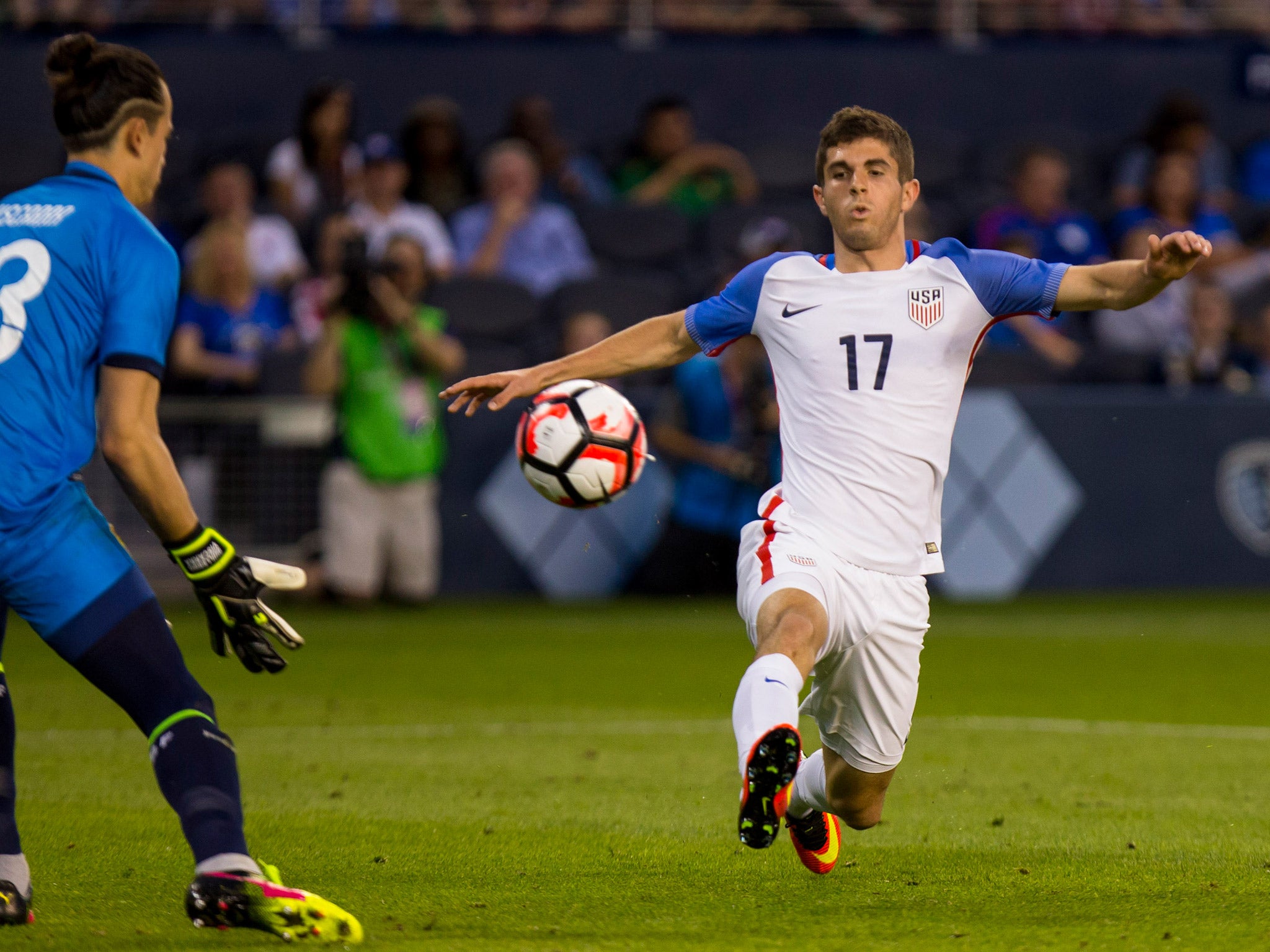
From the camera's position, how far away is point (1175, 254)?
490 cm

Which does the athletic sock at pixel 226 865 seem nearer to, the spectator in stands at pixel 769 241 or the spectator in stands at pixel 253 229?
the spectator in stands at pixel 769 241

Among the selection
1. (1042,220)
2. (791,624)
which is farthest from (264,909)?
(1042,220)

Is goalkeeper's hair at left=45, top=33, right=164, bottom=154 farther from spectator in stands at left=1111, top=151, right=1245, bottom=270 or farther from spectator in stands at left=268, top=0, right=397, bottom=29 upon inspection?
spectator in stands at left=268, top=0, right=397, bottom=29

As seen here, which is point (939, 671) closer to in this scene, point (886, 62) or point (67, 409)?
point (67, 409)

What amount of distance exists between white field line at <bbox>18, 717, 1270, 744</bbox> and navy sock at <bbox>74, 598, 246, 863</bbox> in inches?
157

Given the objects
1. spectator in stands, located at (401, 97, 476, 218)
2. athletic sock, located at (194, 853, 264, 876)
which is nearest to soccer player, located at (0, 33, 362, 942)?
athletic sock, located at (194, 853, 264, 876)

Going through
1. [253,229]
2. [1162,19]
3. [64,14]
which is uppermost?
[1162,19]

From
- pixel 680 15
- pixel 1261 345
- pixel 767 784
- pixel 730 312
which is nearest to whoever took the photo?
pixel 767 784

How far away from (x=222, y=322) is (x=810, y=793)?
922 cm

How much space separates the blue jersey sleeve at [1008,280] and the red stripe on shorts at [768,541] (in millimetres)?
862

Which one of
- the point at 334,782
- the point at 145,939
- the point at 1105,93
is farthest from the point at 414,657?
the point at 1105,93

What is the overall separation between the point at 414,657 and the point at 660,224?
5.74 m

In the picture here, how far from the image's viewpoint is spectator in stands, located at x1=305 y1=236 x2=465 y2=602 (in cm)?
1303

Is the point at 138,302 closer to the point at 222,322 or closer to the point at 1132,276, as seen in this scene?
the point at 1132,276
